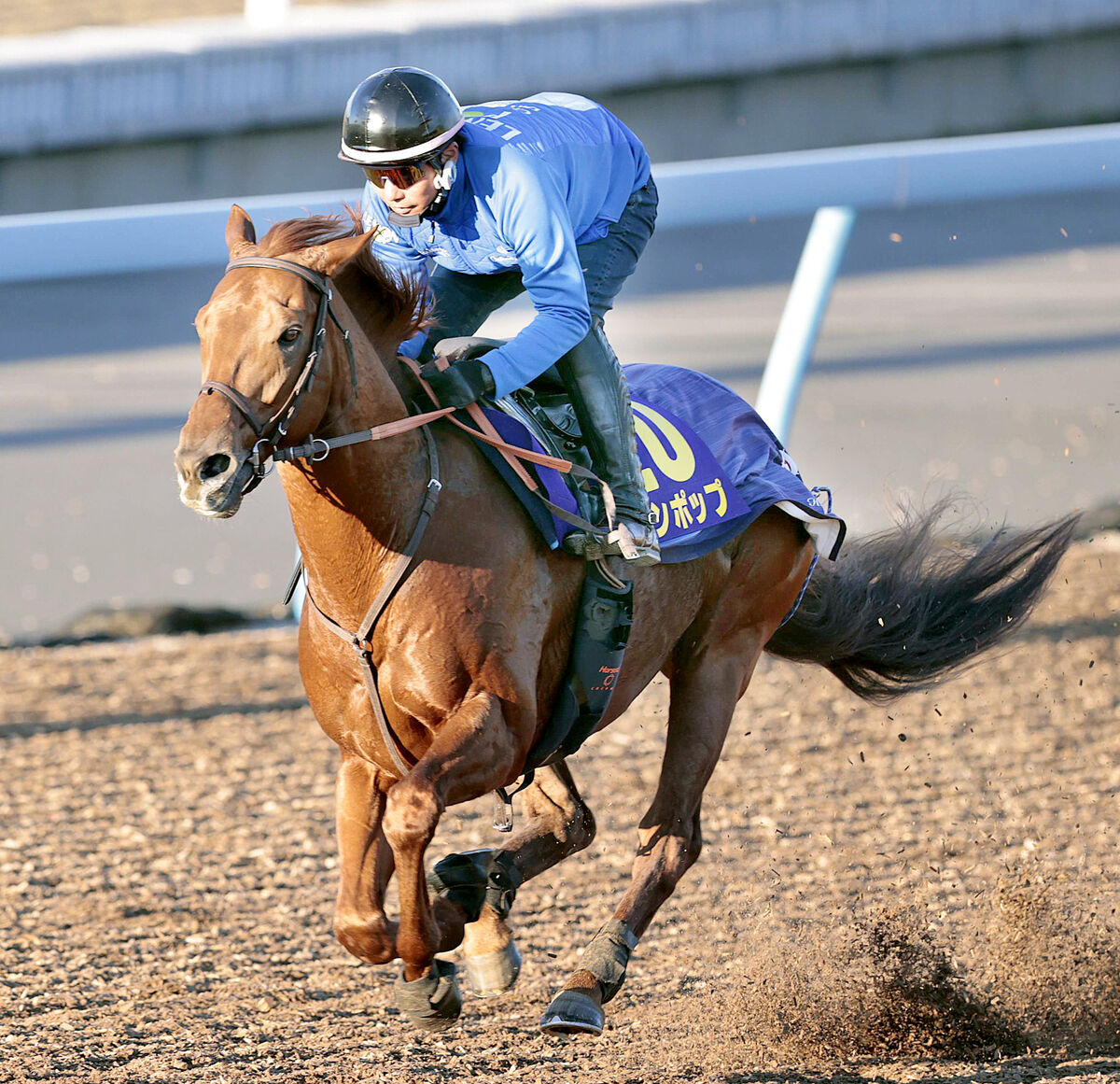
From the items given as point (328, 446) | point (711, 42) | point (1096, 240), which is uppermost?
point (328, 446)

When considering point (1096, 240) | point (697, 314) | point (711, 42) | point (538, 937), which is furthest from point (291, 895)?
point (1096, 240)

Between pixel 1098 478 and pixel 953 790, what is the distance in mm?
6410

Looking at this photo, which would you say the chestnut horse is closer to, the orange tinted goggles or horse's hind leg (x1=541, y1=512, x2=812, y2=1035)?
horse's hind leg (x1=541, y1=512, x2=812, y2=1035)

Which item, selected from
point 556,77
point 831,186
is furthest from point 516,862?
point 556,77

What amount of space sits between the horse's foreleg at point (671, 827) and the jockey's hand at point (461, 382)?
1274 mm

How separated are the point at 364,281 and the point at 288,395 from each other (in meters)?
0.44

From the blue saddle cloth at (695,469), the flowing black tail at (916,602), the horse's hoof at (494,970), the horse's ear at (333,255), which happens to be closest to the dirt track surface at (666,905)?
the horse's hoof at (494,970)

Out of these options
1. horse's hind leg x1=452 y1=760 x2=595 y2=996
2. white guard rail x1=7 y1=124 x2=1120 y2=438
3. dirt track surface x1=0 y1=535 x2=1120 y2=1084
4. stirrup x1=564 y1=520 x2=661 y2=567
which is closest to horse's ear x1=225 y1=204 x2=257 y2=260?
stirrup x1=564 y1=520 x2=661 y2=567

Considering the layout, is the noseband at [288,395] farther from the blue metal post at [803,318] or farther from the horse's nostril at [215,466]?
the blue metal post at [803,318]

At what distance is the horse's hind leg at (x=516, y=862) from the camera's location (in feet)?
13.1

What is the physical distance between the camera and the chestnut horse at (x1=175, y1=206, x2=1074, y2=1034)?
3.07 metres

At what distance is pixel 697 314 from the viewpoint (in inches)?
600

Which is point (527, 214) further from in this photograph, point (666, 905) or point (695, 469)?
point (666, 905)

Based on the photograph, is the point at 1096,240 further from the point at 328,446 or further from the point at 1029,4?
the point at 328,446
